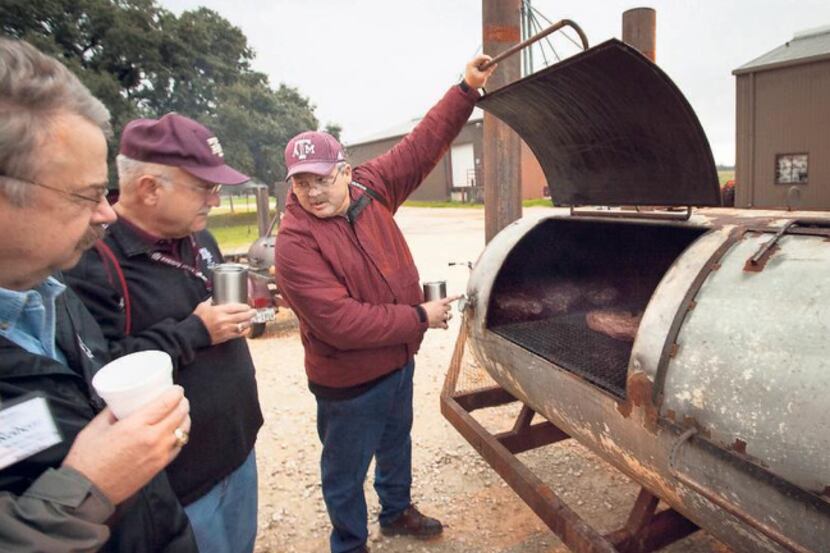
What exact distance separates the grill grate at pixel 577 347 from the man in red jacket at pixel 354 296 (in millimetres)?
527

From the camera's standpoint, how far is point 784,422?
1.18 m

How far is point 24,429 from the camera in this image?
0.83 meters

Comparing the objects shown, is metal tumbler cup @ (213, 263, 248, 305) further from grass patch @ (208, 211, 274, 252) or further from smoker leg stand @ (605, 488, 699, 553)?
grass patch @ (208, 211, 274, 252)

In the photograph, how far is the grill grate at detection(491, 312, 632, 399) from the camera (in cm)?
206

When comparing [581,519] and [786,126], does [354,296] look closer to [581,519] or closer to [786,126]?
[581,519]

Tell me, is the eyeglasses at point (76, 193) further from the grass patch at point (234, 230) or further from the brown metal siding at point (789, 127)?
the brown metal siding at point (789, 127)

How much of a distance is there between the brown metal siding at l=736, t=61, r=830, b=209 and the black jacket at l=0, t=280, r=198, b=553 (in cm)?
1246

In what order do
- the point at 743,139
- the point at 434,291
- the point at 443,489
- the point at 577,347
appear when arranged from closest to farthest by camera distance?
the point at 434,291, the point at 577,347, the point at 443,489, the point at 743,139

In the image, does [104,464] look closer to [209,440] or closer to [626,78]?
[209,440]

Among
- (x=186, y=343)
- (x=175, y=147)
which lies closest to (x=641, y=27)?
(x=175, y=147)

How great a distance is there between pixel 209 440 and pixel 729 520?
5.05 ft

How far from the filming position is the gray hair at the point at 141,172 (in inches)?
59.1

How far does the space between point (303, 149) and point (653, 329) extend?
149 cm

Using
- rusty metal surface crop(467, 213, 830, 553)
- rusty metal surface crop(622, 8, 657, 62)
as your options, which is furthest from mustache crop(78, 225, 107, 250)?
rusty metal surface crop(622, 8, 657, 62)
